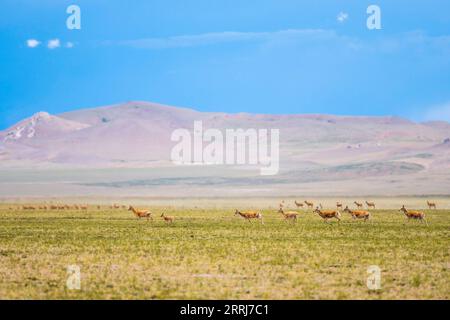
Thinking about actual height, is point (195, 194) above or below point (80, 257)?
above

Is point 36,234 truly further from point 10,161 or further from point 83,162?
point 10,161

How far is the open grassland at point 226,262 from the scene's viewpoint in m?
14.5

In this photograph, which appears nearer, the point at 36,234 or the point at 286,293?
the point at 286,293

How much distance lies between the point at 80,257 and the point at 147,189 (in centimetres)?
8796

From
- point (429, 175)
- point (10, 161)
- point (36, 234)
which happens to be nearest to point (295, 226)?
→ point (36, 234)

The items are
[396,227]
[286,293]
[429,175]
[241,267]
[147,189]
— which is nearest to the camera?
[286,293]

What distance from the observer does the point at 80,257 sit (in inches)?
803

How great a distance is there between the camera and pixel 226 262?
18953mm

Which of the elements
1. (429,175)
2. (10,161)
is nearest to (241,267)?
(429,175)

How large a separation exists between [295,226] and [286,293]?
19.5 m

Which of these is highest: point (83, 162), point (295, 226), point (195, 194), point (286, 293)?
point (83, 162)

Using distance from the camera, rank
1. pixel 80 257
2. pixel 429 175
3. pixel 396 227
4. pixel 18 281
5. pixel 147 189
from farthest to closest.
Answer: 1. pixel 429 175
2. pixel 147 189
3. pixel 396 227
4. pixel 80 257
5. pixel 18 281

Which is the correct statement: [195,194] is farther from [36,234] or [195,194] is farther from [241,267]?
[241,267]

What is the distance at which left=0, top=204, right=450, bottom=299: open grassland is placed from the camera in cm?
1453
